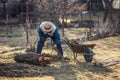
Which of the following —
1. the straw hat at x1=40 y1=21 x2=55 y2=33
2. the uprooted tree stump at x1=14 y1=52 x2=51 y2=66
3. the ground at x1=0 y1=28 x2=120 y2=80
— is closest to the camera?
the ground at x1=0 y1=28 x2=120 y2=80

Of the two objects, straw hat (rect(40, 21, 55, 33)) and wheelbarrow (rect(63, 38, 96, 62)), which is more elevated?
straw hat (rect(40, 21, 55, 33))

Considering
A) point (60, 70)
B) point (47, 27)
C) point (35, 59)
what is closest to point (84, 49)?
point (47, 27)

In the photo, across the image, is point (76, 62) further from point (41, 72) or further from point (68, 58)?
point (41, 72)

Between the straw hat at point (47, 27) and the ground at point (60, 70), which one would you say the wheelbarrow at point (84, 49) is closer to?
the ground at point (60, 70)

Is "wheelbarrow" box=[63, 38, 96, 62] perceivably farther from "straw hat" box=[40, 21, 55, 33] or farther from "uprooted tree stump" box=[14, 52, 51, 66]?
"uprooted tree stump" box=[14, 52, 51, 66]

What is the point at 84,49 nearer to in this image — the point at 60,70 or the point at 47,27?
the point at 47,27

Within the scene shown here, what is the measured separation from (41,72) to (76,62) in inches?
80.2

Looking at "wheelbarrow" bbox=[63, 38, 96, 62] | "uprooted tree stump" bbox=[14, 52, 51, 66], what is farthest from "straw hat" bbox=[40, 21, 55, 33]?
"uprooted tree stump" bbox=[14, 52, 51, 66]

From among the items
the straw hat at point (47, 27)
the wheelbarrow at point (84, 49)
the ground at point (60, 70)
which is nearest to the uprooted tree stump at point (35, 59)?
the ground at point (60, 70)

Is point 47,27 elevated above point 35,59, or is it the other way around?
A: point 47,27

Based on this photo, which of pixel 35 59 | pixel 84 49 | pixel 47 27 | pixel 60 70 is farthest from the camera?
pixel 47 27

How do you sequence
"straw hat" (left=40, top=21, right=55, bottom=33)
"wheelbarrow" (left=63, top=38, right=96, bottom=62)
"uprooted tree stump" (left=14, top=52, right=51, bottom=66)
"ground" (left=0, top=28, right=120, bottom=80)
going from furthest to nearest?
"straw hat" (left=40, top=21, right=55, bottom=33), "wheelbarrow" (left=63, top=38, right=96, bottom=62), "uprooted tree stump" (left=14, top=52, right=51, bottom=66), "ground" (left=0, top=28, right=120, bottom=80)

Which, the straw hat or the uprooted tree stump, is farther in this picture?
the straw hat

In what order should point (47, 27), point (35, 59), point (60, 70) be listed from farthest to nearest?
point (47, 27)
point (35, 59)
point (60, 70)
